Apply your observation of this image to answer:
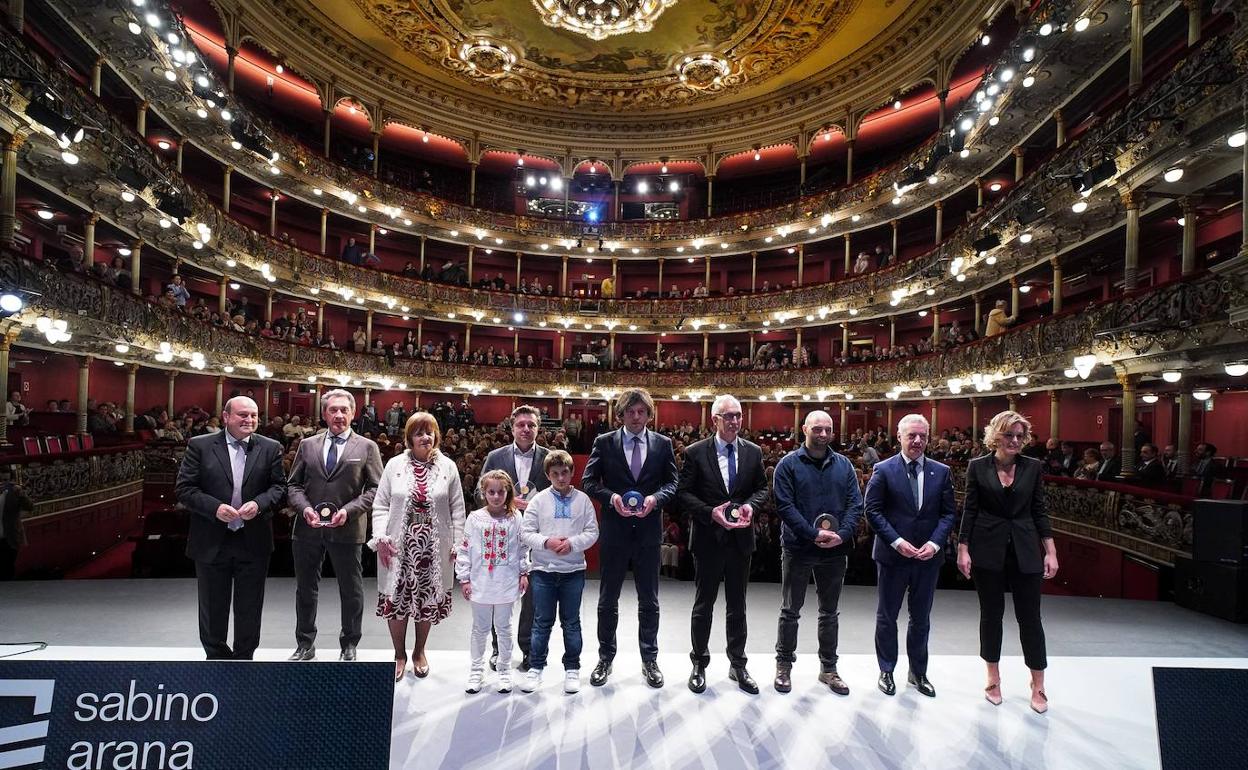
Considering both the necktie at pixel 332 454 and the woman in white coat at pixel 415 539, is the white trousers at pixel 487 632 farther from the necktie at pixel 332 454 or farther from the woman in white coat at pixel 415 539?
the necktie at pixel 332 454

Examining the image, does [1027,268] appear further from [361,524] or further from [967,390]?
[361,524]

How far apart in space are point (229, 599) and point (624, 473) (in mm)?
2749

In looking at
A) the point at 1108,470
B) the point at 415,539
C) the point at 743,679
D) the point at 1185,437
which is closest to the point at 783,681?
Answer: the point at 743,679

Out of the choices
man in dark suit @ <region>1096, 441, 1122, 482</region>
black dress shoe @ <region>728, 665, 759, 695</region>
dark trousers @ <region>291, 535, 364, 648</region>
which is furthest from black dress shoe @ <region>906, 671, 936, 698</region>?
man in dark suit @ <region>1096, 441, 1122, 482</region>

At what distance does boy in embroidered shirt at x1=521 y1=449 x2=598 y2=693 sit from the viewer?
4.16 m

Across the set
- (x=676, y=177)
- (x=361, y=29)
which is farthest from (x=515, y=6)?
(x=676, y=177)

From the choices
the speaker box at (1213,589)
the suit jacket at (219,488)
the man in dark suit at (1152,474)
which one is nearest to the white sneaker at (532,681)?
the suit jacket at (219,488)

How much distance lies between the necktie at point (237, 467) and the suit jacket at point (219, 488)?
0.02 m

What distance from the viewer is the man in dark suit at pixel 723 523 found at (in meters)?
4.29

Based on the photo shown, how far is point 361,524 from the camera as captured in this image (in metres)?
4.60

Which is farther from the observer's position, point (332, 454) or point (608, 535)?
point (332, 454)

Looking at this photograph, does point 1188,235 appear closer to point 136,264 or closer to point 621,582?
point 621,582

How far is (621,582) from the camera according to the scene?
4.40 metres

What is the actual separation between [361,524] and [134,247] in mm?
16181
